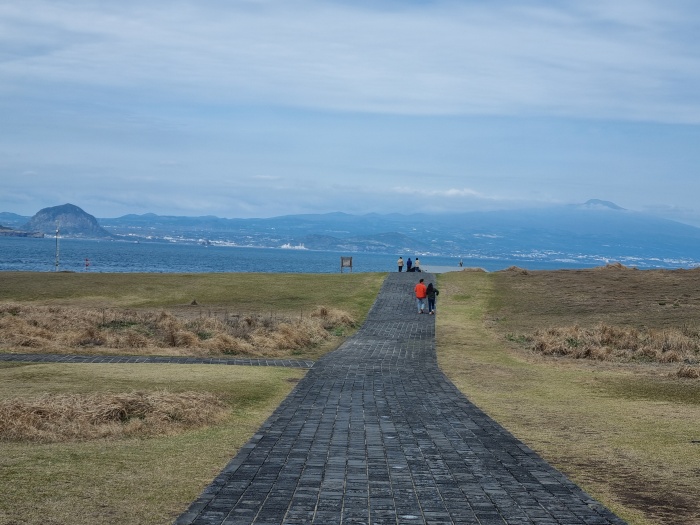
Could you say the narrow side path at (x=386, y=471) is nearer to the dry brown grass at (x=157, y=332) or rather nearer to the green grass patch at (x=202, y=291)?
the dry brown grass at (x=157, y=332)

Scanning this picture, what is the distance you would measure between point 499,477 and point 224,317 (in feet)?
68.0

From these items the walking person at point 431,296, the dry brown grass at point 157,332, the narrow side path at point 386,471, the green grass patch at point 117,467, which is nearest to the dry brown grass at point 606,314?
the walking person at point 431,296

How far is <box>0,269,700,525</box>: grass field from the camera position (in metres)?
8.09

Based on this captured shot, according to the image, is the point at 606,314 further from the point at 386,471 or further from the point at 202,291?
the point at 386,471

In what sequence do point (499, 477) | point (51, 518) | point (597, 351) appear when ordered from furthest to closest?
point (597, 351)
point (499, 477)
point (51, 518)

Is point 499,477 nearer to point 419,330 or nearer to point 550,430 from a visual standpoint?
point 550,430

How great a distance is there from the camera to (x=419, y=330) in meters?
28.8

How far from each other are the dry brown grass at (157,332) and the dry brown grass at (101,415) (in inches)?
353

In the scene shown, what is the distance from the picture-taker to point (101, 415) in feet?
37.3

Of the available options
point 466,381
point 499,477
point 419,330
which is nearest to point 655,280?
point 419,330

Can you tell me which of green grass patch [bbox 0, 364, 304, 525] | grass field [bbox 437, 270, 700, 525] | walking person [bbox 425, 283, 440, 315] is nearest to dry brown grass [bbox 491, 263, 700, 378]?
grass field [bbox 437, 270, 700, 525]

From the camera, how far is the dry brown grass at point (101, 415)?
10.5m

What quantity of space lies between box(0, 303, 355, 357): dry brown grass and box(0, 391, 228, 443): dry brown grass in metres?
8.98

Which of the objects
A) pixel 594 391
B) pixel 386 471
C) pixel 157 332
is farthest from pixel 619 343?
pixel 386 471
